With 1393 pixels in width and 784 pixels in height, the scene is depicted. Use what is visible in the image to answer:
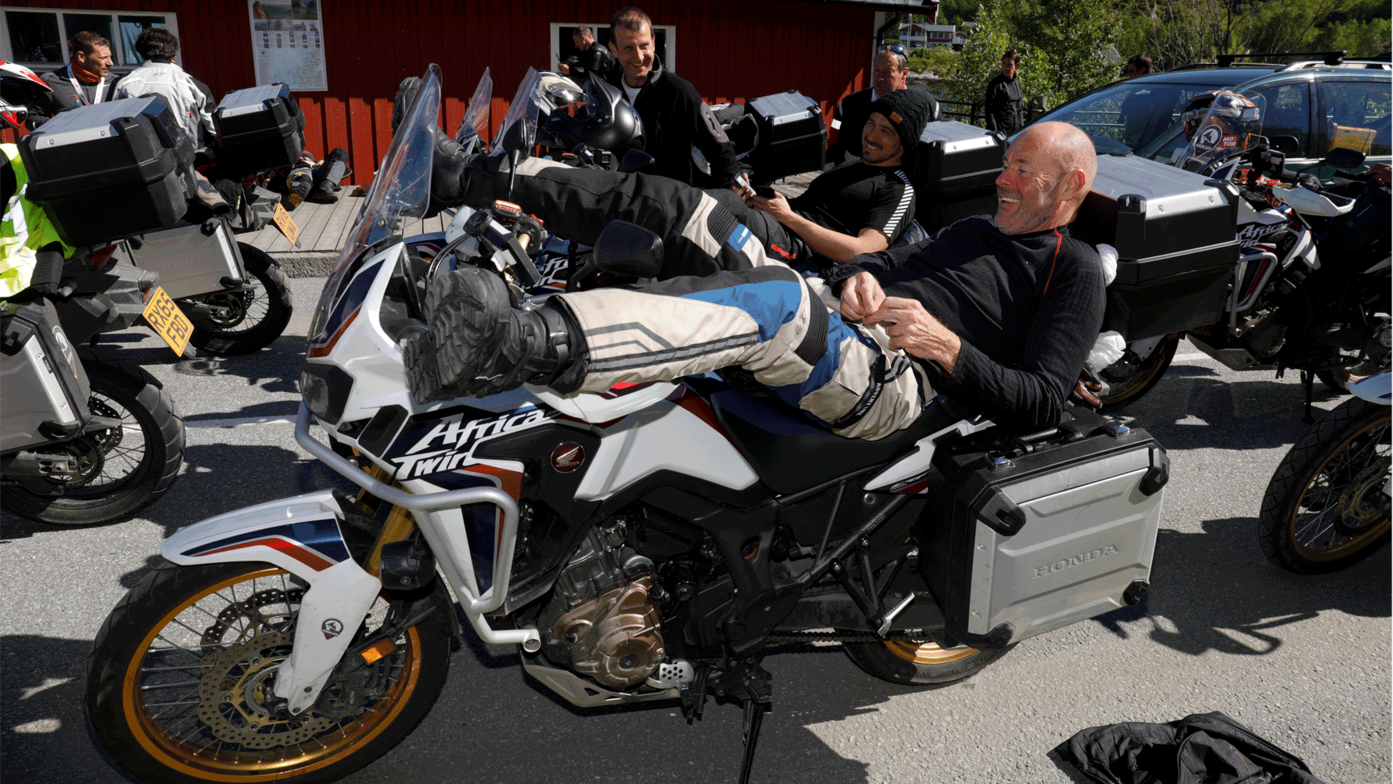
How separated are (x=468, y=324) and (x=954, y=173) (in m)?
3.01

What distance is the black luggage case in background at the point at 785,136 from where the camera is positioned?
500cm

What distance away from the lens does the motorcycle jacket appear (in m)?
3.46

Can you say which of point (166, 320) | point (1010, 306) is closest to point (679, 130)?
point (166, 320)

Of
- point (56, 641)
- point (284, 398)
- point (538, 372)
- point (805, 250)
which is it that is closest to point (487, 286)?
point (538, 372)

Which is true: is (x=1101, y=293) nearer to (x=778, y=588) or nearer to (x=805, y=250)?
(x=778, y=588)

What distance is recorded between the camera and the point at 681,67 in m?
13.3

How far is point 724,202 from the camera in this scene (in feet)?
12.6

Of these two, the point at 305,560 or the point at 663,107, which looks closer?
the point at 305,560

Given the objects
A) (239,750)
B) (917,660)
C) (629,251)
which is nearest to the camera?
(629,251)

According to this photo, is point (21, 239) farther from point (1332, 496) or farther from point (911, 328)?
point (1332, 496)

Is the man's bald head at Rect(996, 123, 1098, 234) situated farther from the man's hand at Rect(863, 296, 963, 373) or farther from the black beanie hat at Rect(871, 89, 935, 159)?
the black beanie hat at Rect(871, 89, 935, 159)

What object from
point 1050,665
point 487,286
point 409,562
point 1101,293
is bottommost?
point 1050,665

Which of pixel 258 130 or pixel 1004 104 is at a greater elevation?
pixel 258 130

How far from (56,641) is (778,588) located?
2.31m
